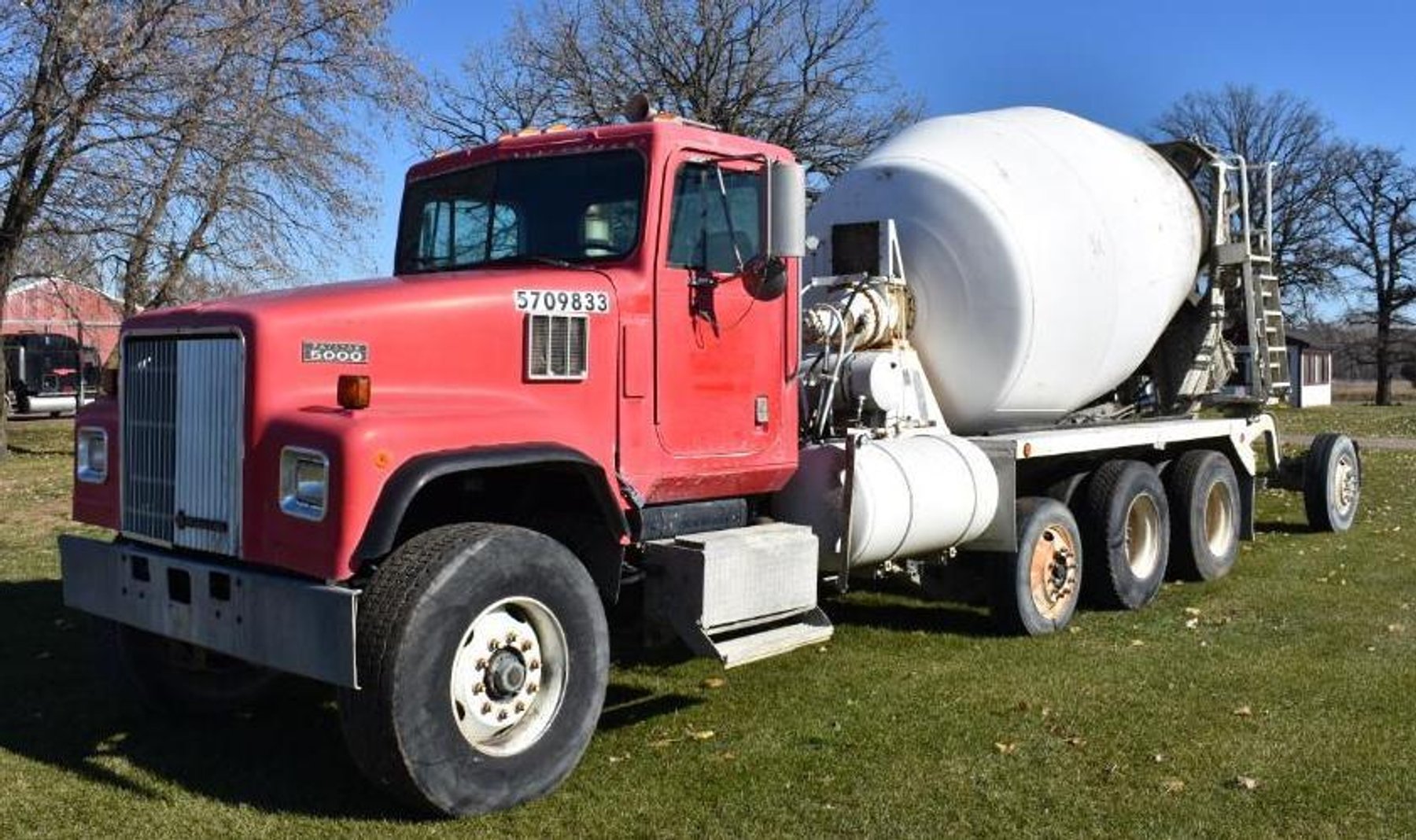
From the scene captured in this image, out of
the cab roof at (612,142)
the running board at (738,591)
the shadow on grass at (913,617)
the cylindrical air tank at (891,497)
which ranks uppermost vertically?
the cab roof at (612,142)

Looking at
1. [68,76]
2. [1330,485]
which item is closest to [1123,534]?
[1330,485]

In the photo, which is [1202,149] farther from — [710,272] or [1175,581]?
[710,272]

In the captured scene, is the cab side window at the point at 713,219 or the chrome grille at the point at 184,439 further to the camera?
the cab side window at the point at 713,219

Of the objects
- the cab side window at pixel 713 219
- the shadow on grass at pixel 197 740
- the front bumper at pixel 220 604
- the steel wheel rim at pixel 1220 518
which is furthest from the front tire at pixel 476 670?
the steel wheel rim at pixel 1220 518

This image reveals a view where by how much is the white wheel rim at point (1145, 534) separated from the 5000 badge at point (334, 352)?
21.3 feet

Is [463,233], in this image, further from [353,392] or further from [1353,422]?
[1353,422]

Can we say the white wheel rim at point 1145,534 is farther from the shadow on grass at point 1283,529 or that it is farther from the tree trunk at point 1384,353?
the tree trunk at point 1384,353

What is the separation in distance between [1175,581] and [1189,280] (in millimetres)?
2514

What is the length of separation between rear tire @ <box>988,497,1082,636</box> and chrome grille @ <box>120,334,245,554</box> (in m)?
4.98

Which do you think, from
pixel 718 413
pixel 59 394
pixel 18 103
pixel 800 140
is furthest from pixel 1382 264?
pixel 718 413

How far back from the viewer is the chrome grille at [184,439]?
529 centimetres

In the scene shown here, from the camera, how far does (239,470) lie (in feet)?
17.2

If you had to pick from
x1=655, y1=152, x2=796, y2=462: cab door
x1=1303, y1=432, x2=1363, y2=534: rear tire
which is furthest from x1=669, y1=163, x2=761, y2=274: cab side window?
x1=1303, y1=432, x2=1363, y2=534: rear tire

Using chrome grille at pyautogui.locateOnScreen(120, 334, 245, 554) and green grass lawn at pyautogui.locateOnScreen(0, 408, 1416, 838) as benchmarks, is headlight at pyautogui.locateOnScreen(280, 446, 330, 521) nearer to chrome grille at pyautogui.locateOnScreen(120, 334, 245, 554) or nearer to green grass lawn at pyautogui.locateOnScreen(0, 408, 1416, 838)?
chrome grille at pyautogui.locateOnScreen(120, 334, 245, 554)
